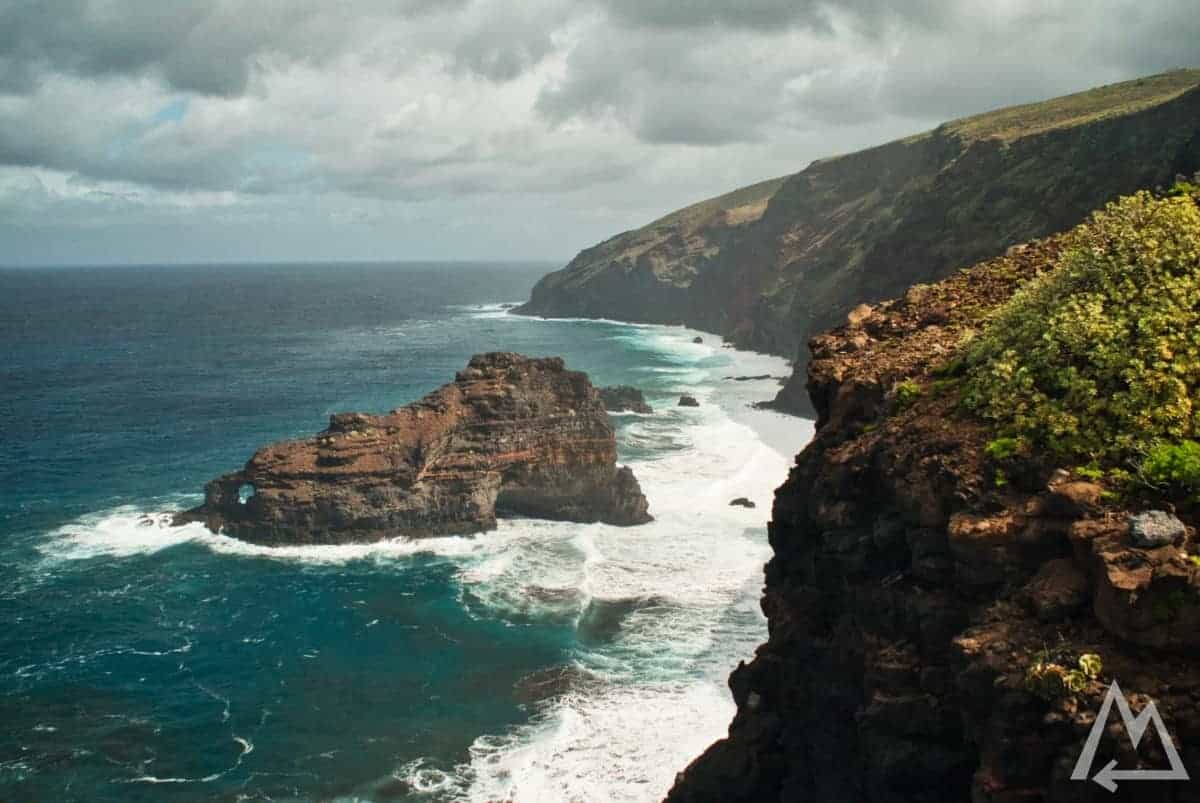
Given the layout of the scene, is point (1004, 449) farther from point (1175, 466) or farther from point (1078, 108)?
point (1078, 108)

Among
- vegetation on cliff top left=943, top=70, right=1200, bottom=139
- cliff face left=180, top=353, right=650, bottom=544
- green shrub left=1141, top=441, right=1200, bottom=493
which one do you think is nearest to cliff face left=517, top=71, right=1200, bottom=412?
vegetation on cliff top left=943, top=70, right=1200, bottom=139

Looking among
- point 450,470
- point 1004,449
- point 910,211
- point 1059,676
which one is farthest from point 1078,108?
point 1059,676

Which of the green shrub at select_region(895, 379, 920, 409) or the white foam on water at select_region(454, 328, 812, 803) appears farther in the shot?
the white foam on water at select_region(454, 328, 812, 803)

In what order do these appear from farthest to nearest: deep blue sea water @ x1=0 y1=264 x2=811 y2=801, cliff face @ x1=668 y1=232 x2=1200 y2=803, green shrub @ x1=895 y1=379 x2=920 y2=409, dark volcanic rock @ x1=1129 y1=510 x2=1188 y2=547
Answer: deep blue sea water @ x1=0 y1=264 x2=811 y2=801 → green shrub @ x1=895 y1=379 x2=920 y2=409 → dark volcanic rock @ x1=1129 y1=510 x2=1188 y2=547 → cliff face @ x1=668 y1=232 x2=1200 y2=803

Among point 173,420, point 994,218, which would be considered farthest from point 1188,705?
point 173,420

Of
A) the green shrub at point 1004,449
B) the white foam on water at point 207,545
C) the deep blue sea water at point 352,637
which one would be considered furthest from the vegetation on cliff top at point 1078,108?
the green shrub at point 1004,449

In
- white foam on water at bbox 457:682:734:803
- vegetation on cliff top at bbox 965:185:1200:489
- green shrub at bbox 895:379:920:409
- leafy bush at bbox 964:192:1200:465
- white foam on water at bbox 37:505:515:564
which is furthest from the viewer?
white foam on water at bbox 37:505:515:564

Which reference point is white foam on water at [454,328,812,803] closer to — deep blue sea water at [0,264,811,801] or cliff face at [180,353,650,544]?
deep blue sea water at [0,264,811,801]
